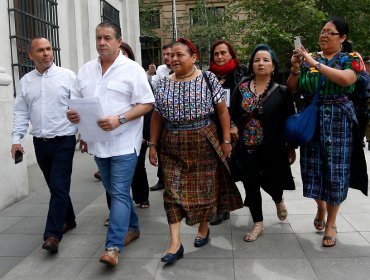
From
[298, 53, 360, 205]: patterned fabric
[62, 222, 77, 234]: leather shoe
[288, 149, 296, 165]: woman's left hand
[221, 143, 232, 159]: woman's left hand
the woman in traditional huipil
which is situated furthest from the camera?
[62, 222, 77, 234]: leather shoe

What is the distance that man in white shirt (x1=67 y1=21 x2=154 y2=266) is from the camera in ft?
12.0

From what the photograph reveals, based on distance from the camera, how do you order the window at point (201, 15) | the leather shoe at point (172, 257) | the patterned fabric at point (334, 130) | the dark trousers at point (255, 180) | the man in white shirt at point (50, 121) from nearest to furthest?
1. the leather shoe at point (172, 257)
2. the patterned fabric at point (334, 130)
3. the man in white shirt at point (50, 121)
4. the dark trousers at point (255, 180)
5. the window at point (201, 15)

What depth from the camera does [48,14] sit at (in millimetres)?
9672

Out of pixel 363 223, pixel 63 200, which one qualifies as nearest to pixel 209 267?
pixel 63 200

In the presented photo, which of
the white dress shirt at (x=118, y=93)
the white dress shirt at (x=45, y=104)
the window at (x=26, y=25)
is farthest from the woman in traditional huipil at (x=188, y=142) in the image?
the window at (x=26, y=25)

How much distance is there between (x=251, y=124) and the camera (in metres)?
4.20

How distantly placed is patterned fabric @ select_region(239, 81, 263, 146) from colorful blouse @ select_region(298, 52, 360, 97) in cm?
45

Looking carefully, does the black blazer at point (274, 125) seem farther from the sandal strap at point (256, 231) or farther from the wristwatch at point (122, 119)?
the wristwatch at point (122, 119)

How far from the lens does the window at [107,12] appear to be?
13223mm

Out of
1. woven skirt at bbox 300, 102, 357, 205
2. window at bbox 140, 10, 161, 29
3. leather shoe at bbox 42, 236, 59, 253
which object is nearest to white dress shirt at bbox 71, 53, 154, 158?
leather shoe at bbox 42, 236, 59, 253

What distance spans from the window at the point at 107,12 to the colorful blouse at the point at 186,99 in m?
9.99

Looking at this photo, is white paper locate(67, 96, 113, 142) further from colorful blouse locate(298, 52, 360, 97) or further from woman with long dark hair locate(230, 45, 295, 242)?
colorful blouse locate(298, 52, 360, 97)

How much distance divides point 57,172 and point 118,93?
1018 millimetres

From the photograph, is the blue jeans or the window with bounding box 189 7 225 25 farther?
the window with bounding box 189 7 225 25
